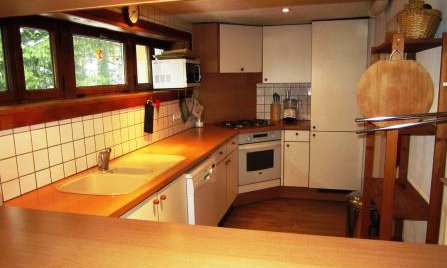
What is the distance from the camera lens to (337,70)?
384cm

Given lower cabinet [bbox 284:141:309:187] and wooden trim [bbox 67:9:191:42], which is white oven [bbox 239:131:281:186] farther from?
wooden trim [bbox 67:9:191:42]

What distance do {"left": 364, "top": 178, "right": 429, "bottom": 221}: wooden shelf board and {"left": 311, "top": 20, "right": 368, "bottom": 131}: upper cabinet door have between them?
1633mm

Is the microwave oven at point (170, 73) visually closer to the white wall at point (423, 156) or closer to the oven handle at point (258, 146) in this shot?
the oven handle at point (258, 146)

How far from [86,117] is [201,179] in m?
0.89

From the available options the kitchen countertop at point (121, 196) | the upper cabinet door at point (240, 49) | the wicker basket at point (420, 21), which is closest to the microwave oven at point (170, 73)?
the kitchen countertop at point (121, 196)

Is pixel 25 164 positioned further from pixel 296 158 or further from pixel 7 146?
pixel 296 158

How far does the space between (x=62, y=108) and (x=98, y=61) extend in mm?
750

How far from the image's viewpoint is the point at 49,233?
0.95m

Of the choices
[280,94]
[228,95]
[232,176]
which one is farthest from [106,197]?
[280,94]

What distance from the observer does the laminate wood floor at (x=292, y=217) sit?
11.0 ft

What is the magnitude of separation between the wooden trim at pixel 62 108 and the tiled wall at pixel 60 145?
0.04m

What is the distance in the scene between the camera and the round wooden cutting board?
1.26m

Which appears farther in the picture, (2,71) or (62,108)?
(62,108)

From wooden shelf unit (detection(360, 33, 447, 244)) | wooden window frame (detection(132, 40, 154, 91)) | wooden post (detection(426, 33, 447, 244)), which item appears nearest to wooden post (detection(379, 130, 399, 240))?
wooden shelf unit (detection(360, 33, 447, 244))
